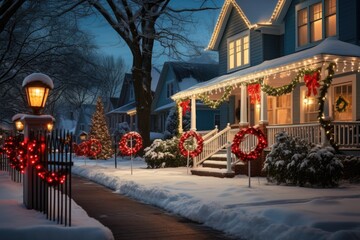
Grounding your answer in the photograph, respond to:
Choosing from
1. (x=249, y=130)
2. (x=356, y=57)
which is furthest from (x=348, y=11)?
(x=249, y=130)

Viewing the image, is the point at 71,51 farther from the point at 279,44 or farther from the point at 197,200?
the point at 197,200

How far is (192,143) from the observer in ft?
66.1

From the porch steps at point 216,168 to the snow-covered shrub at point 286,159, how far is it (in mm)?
2526

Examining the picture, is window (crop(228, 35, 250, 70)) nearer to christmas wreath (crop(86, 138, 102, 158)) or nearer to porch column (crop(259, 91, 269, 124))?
porch column (crop(259, 91, 269, 124))

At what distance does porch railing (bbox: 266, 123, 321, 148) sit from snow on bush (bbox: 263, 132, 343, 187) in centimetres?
81

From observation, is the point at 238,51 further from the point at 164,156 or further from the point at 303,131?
the point at 303,131

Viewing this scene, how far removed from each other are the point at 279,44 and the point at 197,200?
44.6 feet

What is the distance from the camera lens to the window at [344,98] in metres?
17.7

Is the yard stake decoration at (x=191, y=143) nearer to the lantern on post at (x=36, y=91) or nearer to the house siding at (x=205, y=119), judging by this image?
the lantern on post at (x=36, y=91)

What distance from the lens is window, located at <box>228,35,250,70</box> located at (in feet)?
78.4

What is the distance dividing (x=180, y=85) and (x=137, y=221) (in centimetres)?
2904

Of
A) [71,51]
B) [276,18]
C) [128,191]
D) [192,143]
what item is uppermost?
[276,18]

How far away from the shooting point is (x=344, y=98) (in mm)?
17922

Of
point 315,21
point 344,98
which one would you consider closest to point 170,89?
point 315,21
